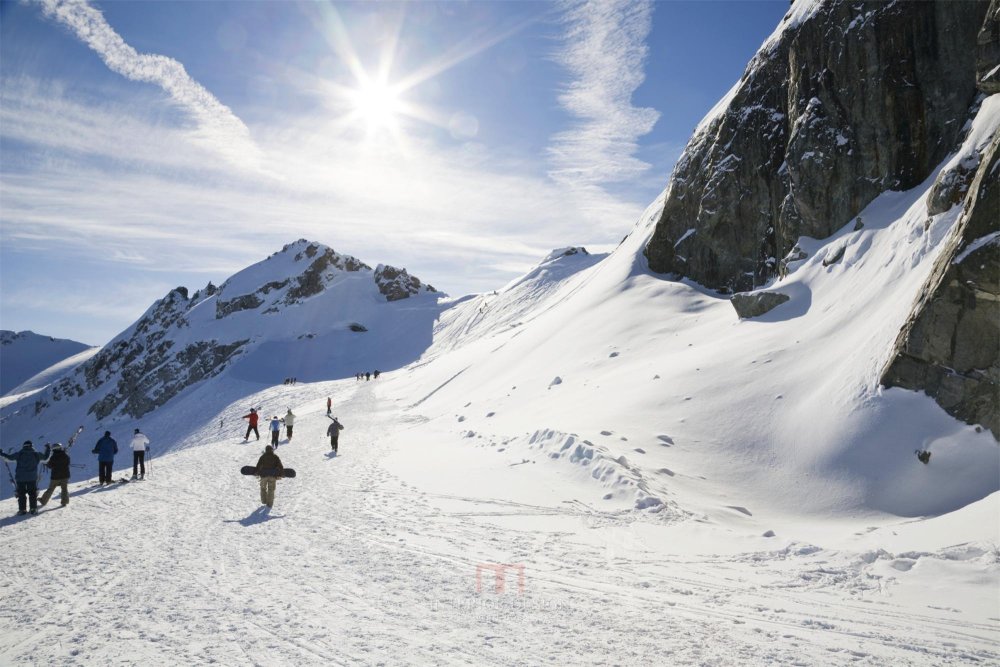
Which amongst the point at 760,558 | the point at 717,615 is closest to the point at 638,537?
the point at 760,558

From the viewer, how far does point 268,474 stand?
1274 cm

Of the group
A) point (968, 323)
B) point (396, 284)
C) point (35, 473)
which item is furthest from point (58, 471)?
point (396, 284)

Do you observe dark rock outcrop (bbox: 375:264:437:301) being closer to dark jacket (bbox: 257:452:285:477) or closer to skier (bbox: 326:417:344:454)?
skier (bbox: 326:417:344:454)

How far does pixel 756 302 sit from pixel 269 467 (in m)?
20.2

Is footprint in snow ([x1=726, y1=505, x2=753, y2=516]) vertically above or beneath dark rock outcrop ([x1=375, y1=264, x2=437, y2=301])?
beneath

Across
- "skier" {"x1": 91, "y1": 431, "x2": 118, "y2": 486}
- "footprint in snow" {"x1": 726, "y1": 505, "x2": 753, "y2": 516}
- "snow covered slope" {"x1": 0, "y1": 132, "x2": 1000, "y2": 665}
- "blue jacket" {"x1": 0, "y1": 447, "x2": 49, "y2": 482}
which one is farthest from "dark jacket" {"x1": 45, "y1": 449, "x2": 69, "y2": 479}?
"footprint in snow" {"x1": 726, "y1": 505, "x2": 753, "y2": 516}

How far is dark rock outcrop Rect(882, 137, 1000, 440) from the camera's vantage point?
492 inches

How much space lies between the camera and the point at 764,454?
14477mm

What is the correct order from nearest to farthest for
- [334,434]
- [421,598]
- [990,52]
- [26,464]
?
[421,598] < [26,464] < [990,52] < [334,434]

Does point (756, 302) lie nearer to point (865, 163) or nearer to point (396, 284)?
point (865, 163)

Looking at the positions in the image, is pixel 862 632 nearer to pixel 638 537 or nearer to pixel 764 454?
pixel 638 537

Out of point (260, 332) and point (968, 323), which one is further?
point (260, 332)

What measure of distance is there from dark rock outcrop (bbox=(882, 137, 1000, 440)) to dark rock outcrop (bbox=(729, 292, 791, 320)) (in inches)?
359

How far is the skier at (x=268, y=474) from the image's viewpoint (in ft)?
41.5
